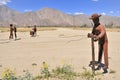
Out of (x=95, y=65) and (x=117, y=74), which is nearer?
(x=117, y=74)

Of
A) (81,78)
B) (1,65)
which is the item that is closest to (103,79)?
(81,78)

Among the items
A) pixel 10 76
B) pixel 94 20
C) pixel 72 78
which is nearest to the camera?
pixel 10 76

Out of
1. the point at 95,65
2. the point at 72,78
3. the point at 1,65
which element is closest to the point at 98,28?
the point at 95,65

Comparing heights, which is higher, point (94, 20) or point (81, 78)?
point (94, 20)

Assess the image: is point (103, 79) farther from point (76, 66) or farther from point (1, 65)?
point (1, 65)

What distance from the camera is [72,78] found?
812 cm

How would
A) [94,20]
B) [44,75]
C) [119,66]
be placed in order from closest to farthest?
[44,75] < [94,20] < [119,66]

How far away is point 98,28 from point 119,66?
2.30 m

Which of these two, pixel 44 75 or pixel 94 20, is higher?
pixel 94 20

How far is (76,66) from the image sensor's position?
1098 cm

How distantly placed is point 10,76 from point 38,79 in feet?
4.63

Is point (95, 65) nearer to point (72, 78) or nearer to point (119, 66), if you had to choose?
point (119, 66)

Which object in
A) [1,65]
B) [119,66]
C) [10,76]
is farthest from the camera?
[1,65]

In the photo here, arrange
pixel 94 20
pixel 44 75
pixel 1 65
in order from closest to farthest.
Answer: pixel 44 75
pixel 94 20
pixel 1 65
